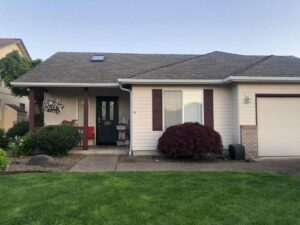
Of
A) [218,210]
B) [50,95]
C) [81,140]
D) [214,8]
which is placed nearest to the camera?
[218,210]

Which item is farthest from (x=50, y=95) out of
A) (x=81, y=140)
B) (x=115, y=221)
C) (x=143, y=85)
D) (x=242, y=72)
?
(x=115, y=221)

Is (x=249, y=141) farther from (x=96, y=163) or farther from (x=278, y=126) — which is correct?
(x=96, y=163)

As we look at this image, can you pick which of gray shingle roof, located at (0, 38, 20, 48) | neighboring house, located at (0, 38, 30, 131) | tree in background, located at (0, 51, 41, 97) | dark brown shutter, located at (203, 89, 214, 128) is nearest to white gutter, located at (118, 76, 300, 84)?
dark brown shutter, located at (203, 89, 214, 128)

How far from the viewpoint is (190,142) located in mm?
9344

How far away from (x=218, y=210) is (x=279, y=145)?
6.90 m

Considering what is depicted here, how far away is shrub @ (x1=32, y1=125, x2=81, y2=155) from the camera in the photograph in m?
9.98

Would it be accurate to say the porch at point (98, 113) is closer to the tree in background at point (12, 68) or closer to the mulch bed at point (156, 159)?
the mulch bed at point (156, 159)

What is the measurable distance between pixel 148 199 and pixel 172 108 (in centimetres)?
611

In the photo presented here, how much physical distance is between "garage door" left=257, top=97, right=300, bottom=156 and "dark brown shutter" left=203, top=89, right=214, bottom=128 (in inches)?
63.1

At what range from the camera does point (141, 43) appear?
2078cm

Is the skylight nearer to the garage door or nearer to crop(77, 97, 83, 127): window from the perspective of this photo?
crop(77, 97, 83, 127): window

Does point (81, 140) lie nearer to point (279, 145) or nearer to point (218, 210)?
point (279, 145)

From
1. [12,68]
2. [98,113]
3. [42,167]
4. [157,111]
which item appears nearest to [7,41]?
[12,68]

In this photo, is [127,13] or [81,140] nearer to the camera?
[81,140]
